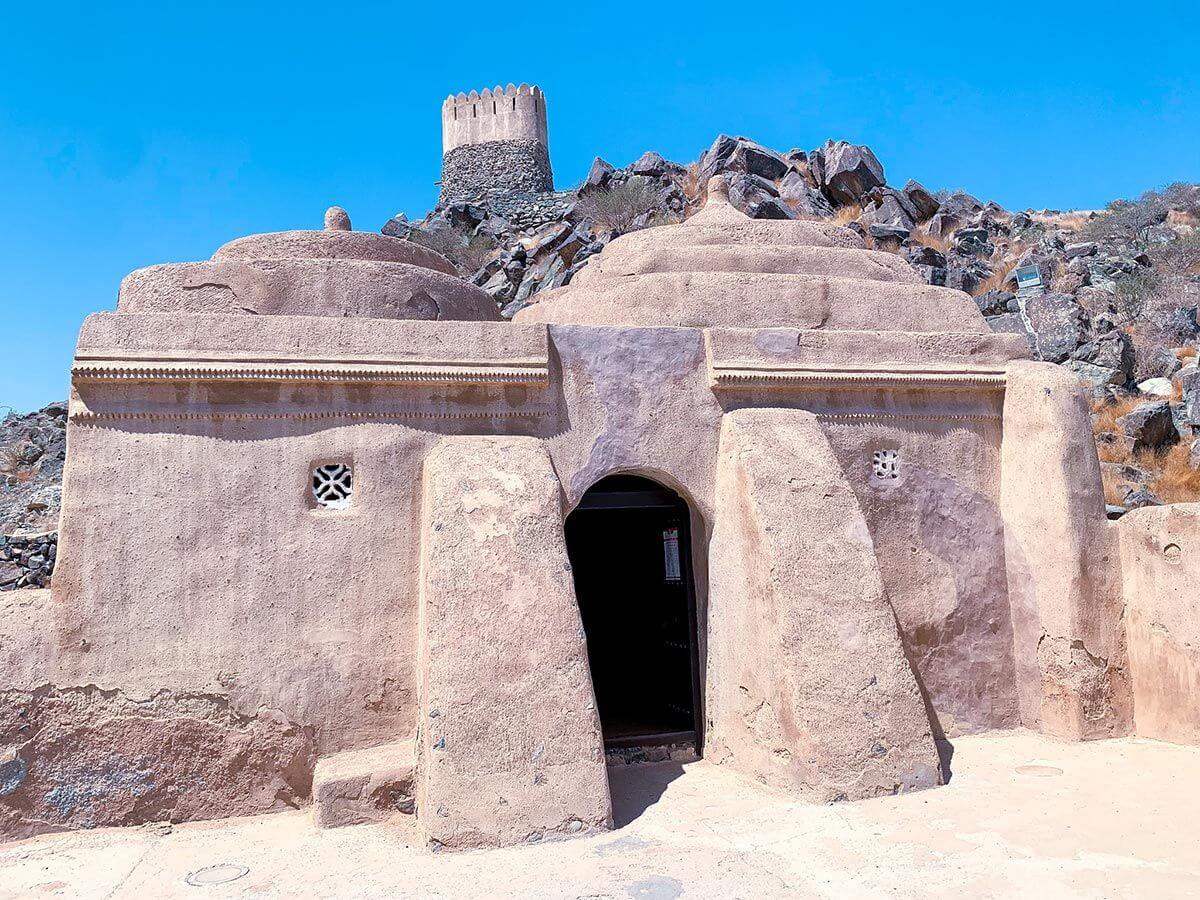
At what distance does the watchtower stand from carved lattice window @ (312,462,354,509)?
26766mm

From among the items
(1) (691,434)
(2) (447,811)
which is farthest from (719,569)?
(2) (447,811)

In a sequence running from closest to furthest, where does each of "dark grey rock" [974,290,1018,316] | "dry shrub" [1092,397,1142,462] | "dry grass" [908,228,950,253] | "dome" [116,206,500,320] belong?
"dome" [116,206,500,320] < "dry shrub" [1092,397,1142,462] < "dark grey rock" [974,290,1018,316] < "dry grass" [908,228,950,253]

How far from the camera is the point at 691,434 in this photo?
6203 mm

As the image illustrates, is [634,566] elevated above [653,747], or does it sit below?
above

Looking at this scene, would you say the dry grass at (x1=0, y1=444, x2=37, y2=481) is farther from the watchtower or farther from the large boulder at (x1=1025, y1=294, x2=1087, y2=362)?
the large boulder at (x1=1025, y1=294, x2=1087, y2=362)

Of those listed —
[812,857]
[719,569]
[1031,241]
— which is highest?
[1031,241]

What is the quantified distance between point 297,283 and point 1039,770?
5220mm

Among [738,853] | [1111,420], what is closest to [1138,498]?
[1111,420]

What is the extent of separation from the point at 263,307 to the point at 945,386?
4480 millimetres

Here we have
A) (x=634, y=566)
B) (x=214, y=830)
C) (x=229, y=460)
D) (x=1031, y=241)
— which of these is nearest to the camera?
(x=214, y=830)

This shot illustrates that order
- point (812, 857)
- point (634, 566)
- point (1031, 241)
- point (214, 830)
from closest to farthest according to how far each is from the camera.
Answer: point (812, 857) → point (214, 830) → point (634, 566) → point (1031, 241)

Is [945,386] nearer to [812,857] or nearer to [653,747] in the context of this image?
[653,747]

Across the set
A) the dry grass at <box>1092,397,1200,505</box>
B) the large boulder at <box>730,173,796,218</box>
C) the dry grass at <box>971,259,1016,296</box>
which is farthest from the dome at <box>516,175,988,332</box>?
the large boulder at <box>730,173,796,218</box>

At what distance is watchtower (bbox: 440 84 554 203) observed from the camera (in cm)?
3145
